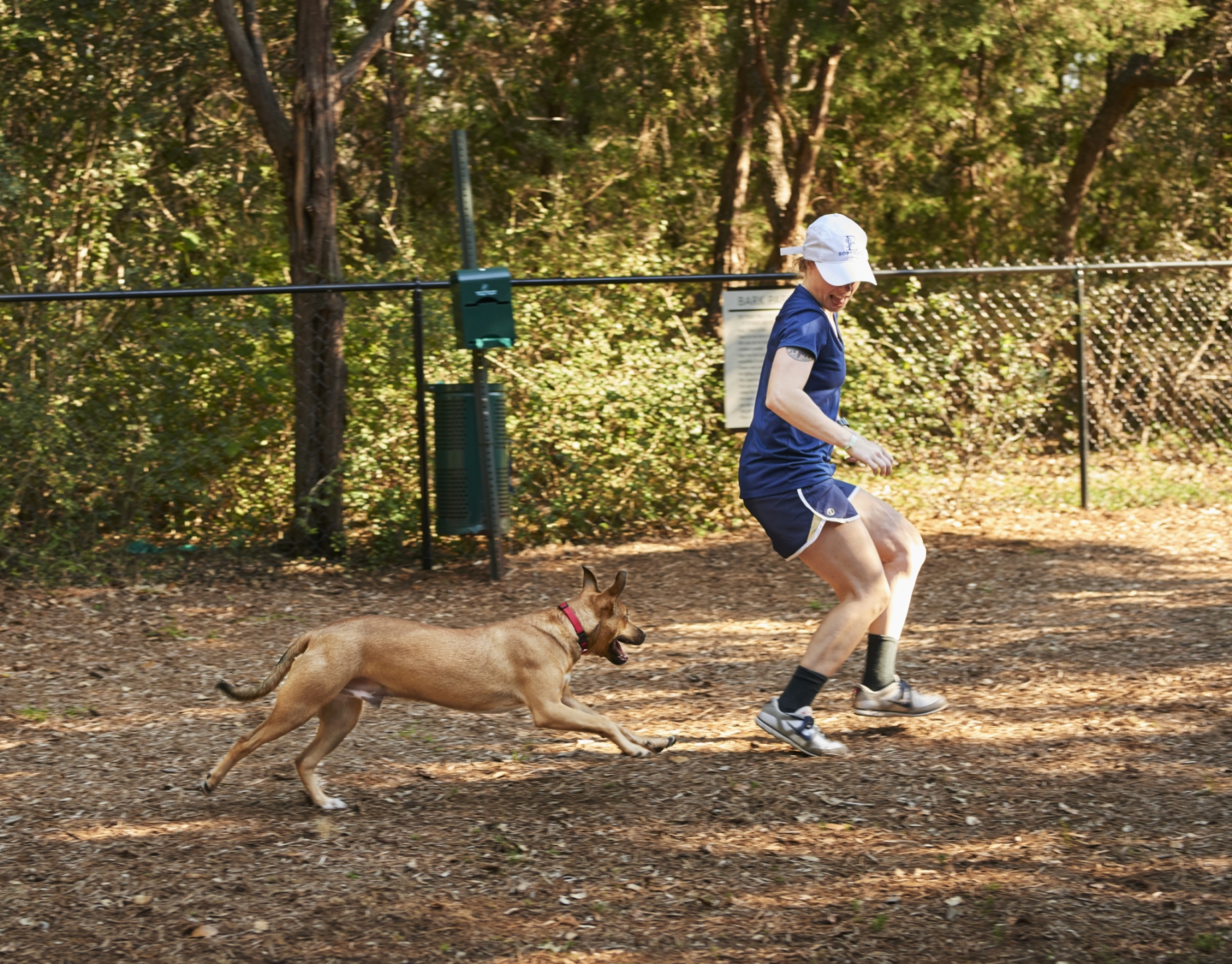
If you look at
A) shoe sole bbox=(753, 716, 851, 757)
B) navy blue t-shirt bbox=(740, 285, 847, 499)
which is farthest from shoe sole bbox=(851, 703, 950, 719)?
navy blue t-shirt bbox=(740, 285, 847, 499)

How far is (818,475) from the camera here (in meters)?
4.53

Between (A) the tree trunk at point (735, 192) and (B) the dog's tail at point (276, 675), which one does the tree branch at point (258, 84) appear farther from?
(B) the dog's tail at point (276, 675)

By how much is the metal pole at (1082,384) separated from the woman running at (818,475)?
5.52 meters

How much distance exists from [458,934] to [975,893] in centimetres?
151

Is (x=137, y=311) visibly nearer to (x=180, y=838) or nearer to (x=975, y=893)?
(x=180, y=838)

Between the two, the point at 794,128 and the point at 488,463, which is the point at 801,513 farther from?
the point at 794,128

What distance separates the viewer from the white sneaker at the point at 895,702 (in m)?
5.08

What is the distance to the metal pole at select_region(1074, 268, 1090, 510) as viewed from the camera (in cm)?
964

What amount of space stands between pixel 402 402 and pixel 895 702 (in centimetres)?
504

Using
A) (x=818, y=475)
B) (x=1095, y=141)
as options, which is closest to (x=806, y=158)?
(x=1095, y=141)

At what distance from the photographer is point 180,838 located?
420 cm

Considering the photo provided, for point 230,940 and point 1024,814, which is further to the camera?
point 1024,814

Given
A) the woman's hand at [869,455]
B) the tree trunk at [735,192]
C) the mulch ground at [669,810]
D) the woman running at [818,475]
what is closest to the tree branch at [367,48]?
the tree trunk at [735,192]

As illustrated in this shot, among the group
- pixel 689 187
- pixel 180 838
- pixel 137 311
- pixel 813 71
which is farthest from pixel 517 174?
pixel 180 838
